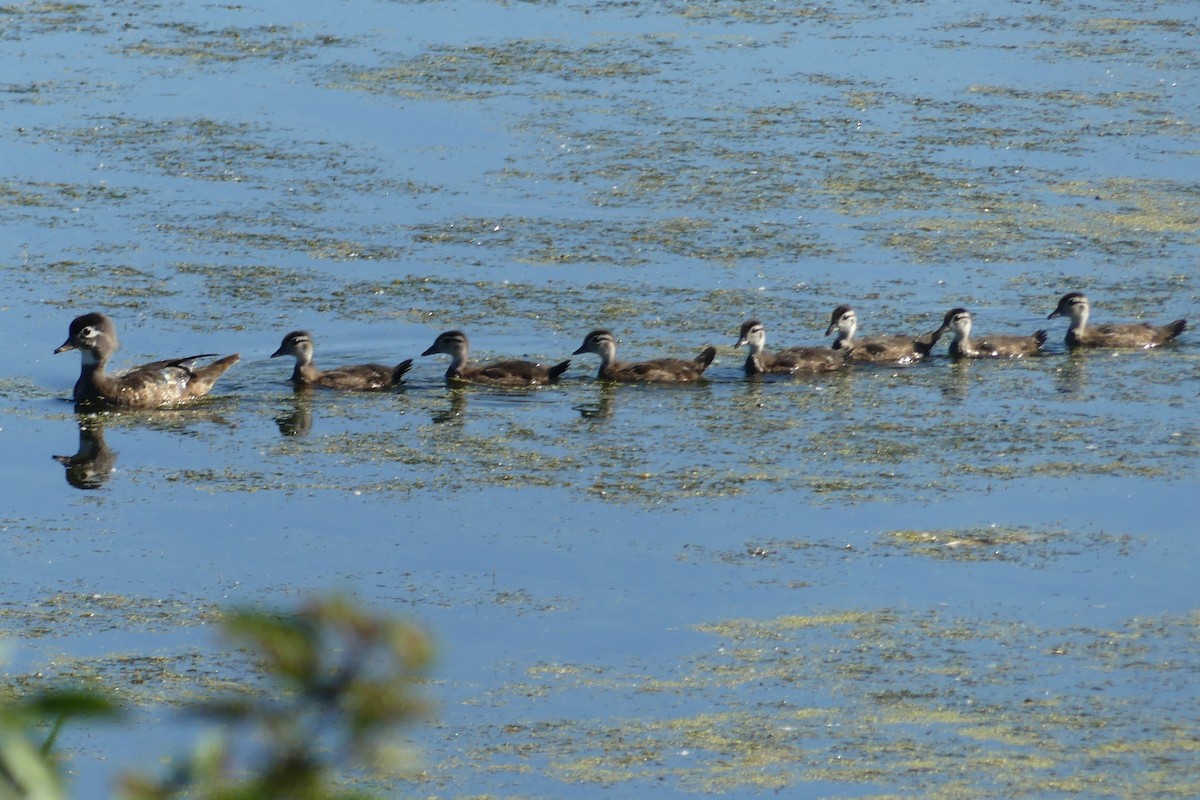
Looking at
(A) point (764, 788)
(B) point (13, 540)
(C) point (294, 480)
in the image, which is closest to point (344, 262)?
(C) point (294, 480)

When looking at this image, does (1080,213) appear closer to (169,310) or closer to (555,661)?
(169,310)

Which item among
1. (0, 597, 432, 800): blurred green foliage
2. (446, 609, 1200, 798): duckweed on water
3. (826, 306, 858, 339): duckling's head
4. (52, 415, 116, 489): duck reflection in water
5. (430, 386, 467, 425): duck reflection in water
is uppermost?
(0, 597, 432, 800): blurred green foliage

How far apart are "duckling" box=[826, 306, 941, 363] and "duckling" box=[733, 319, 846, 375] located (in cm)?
9

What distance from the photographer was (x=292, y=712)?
1214 mm

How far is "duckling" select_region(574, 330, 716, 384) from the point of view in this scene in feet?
33.5

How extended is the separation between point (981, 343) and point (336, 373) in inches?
147

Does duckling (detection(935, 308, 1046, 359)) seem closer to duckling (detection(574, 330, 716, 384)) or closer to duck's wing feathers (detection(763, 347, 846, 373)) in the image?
duck's wing feathers (detection(763, 347, 846, 373))

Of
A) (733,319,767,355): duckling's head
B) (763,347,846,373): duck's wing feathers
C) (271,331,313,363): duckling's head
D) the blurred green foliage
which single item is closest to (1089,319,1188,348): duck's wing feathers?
(763,347,846,373): duck's wing feathers

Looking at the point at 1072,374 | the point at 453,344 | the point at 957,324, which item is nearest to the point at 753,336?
the point at 957,324

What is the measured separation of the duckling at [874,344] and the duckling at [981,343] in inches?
4.5

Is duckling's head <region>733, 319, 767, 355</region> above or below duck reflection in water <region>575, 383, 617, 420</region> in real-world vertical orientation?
above

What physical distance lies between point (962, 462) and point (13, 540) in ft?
14.3

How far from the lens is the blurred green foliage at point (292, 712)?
3.78ft

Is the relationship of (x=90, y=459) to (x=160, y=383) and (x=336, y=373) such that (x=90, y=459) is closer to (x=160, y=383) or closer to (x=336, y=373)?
(x=160, y=383)
